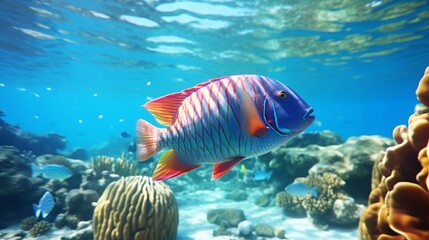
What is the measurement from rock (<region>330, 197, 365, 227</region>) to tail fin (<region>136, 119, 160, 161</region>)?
6258 millimetres

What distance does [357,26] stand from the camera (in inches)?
707

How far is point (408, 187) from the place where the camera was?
1975 mm

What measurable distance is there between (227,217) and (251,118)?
23.2 ft

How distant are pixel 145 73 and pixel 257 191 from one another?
23.6 meters

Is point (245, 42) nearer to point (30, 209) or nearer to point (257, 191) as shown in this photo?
point (257, 191)

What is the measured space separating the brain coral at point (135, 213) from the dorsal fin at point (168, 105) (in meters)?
4.04

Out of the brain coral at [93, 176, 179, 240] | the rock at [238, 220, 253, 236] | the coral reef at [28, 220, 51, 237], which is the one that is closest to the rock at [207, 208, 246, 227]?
the rock at [238, 220, 253, 236]

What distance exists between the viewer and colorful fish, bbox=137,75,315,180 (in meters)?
1.57

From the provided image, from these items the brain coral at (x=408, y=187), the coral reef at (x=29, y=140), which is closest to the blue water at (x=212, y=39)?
the coral reef at (x=29, y=140)

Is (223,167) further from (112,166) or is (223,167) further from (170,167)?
(112,166)

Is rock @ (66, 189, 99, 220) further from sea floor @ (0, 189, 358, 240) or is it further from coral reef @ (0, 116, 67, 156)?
coral reef @ (0, 116, 67, 156)

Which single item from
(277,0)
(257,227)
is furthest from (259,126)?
(277,0)

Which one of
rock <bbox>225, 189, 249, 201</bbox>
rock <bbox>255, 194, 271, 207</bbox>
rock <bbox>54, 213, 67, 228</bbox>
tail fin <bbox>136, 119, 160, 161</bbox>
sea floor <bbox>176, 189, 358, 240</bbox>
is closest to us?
tail fin <bbox>136, 119, 160, 161</bbox>

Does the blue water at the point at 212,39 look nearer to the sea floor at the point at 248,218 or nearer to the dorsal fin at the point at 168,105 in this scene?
the sea floor at the point at 248,218
